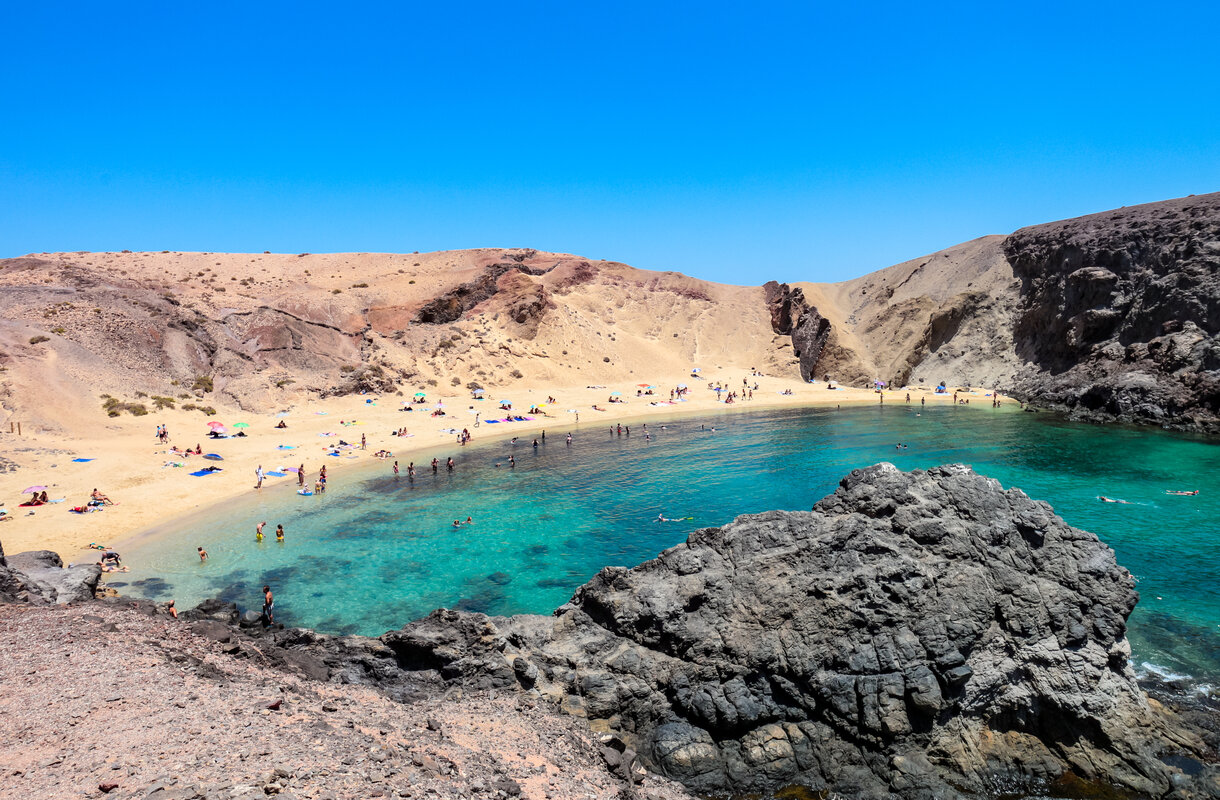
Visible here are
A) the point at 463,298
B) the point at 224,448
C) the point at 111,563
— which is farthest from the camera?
the point at 463,298

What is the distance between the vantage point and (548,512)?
30.9 metres

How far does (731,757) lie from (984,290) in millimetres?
75691

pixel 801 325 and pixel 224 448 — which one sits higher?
pixel 801 325

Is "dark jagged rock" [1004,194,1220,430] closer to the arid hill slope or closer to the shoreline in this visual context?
the arid hill slope

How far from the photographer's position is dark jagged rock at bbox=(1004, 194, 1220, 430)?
157 feet

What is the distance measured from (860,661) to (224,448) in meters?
39.9

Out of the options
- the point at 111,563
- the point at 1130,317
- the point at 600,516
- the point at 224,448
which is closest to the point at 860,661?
the point at 600,516

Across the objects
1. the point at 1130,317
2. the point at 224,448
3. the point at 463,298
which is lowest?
the point at 224,448

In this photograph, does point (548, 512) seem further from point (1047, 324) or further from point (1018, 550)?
point (1047, 324)

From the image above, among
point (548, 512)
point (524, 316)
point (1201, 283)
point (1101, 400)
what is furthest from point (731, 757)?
point (524, 316)

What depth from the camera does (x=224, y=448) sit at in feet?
130

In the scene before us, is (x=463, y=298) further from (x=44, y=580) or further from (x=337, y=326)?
(x=44, y=580)

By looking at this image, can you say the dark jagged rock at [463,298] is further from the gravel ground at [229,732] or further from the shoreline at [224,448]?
the gravel ground at [229,732]

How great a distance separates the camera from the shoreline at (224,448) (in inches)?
1078
